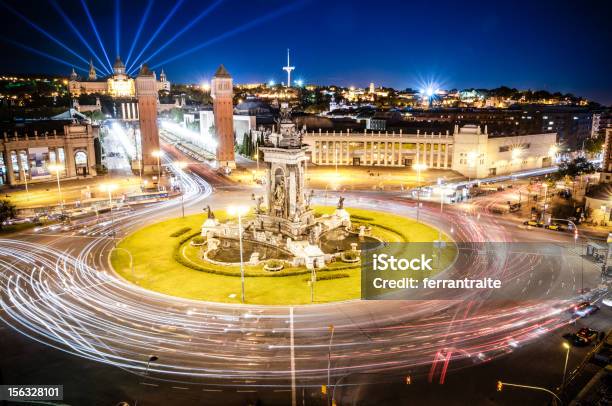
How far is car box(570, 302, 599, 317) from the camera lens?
40.9m

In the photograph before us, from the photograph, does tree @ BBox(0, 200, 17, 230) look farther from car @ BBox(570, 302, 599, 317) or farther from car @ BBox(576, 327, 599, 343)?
Result: car @ BBox(570, 302, 599, 317)

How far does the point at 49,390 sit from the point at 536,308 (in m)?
40.1

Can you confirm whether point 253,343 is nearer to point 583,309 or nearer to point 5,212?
point 583,309

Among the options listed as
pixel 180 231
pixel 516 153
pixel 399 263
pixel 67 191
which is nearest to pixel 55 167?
pixel 67 191

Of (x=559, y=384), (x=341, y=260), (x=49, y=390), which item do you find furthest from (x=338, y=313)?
(x=49, y=390)

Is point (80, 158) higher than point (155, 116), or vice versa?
point (155, 116)

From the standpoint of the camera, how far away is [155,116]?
118625 mm

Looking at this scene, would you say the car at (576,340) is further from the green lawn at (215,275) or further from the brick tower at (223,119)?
the brick tower at (223,119)

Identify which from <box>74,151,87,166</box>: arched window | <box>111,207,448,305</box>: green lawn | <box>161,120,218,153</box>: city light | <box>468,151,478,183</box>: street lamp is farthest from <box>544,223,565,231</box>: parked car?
<box>161,120,218,153</box>: city light

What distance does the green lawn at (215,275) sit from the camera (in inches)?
1763

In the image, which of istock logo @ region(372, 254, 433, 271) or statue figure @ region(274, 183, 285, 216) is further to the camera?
statue figure @ region(274, 183, 285, 216)

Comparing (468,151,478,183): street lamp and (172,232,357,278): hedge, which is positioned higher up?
(468,151,478,183): street lamp

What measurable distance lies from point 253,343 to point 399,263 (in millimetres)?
23726

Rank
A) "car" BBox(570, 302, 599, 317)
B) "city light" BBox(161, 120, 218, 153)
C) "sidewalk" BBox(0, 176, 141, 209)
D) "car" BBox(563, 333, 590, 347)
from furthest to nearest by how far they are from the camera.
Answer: "city light" BBox(161, 120, 218, 153) → "sidewalk" BBox(0, 176, 141, 209) → "car" BBox(570, 302, 599, 317) → "car" BBox(563, 333, 590, 347)
